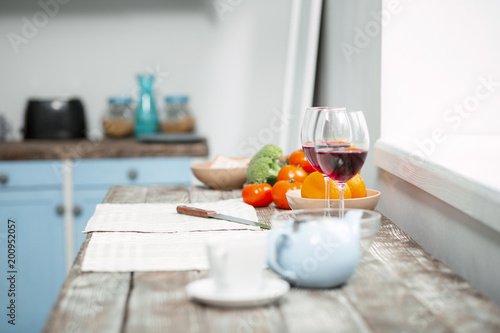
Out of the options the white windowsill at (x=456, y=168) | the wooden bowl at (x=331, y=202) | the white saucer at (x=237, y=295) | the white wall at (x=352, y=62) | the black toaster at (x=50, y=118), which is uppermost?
the white wall at (x=352, y=62)

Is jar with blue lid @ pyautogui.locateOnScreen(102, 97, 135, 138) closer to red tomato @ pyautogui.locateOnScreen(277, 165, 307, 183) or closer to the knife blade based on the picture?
red tomato @ pyautogui.locateOnScreen(277, 165, 307, 183)

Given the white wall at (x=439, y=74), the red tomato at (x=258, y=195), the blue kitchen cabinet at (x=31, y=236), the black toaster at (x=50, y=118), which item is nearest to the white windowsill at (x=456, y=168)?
the white wall at (x=439, y=74)

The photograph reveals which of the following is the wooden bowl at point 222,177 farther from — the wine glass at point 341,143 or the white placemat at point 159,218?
the wine glass at point 341,143

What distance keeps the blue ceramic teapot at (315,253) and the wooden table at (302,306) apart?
0.8 inches

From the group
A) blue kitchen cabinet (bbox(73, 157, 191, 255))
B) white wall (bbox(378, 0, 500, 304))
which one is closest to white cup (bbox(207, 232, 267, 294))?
white wall (bbox(378, 0, 500, 304))

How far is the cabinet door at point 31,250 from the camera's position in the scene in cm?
272

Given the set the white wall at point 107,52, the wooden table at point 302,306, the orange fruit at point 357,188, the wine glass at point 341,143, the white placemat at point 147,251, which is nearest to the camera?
the wooden table at point 302,306

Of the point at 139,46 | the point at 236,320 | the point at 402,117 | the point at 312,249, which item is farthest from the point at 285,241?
the point at 139,46

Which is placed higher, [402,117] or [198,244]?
[402,117]

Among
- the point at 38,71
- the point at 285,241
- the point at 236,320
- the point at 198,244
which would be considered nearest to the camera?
the point at 236,320

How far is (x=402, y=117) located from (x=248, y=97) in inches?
58.0

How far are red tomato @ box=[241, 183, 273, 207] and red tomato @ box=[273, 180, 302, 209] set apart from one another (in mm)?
24

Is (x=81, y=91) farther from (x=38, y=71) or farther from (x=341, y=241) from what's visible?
(x=341, y=241)

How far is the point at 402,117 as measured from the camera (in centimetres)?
157
